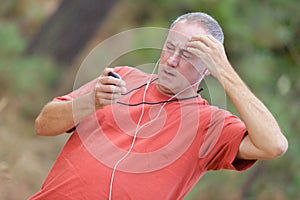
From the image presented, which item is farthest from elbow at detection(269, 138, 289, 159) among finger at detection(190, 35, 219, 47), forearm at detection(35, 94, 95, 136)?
forearm at detection(35, 94, 95, 136)

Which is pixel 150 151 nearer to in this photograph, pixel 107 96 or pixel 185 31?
pixel 107 96

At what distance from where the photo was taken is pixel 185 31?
2.97 meters

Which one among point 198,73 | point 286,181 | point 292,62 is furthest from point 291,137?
point 198,73

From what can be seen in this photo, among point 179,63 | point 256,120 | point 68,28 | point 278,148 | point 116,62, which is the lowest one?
point 68,28

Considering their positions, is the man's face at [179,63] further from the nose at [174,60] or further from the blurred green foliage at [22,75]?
the blurred green foliage at [22,75]

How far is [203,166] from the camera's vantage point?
115 inches

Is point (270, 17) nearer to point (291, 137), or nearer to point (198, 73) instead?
point (291, 137)

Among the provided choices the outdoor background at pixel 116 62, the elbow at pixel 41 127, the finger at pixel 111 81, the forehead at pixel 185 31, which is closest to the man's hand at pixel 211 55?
the forehead at pixel 185 31

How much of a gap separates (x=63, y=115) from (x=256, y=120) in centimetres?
71

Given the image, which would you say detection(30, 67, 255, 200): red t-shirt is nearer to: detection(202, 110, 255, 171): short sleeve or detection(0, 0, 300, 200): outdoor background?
detection(202, 110, 255, 171): short sleeve

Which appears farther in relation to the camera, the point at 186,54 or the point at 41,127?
the point at 41,127

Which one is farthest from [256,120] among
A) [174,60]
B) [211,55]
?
[174,60]

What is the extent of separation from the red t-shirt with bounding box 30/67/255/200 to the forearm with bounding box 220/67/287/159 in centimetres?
9

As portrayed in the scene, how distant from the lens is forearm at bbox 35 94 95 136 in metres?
2.91
